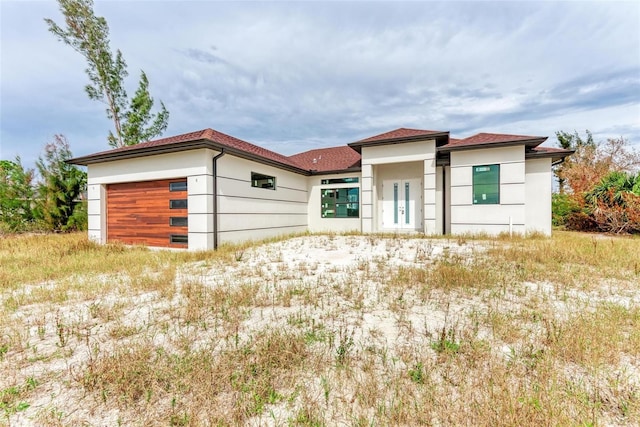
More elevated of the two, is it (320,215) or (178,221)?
(320,215)

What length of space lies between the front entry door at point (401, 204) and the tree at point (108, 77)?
1786 centimetres

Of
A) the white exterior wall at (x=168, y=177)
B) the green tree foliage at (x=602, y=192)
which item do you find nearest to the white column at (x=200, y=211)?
the white exterior wall at (x=168, y=177)

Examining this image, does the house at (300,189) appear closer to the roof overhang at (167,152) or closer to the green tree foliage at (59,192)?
the roof overhang at (167,152)

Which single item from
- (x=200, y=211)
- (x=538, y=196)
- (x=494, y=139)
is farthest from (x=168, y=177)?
(x=538, y=196)

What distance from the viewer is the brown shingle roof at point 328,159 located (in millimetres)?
13733

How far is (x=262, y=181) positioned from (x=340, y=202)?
4.36 meters

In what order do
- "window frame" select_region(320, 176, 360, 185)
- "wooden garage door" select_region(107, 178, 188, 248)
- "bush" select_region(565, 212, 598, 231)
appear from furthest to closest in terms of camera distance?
"window frame" select_region(320, 176, 360, 185)
"bush" select_region(565, 212, 598, 231)
"wooden garage door" select_region(107, 178, 188, 248)

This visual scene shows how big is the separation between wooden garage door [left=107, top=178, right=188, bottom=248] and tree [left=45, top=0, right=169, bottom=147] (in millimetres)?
11454

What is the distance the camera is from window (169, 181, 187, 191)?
8.84 metres

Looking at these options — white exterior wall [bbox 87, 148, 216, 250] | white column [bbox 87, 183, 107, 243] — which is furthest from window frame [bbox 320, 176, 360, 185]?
white column [bbox 87, 183, 107, 243]

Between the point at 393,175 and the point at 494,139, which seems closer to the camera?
the point at 494,139

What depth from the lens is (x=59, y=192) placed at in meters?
13.6

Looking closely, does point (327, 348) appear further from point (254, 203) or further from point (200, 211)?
point (254, 203)

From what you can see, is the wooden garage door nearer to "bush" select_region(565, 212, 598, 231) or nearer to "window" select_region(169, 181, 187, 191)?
"window" select_region(169, 181, 187, 191)
